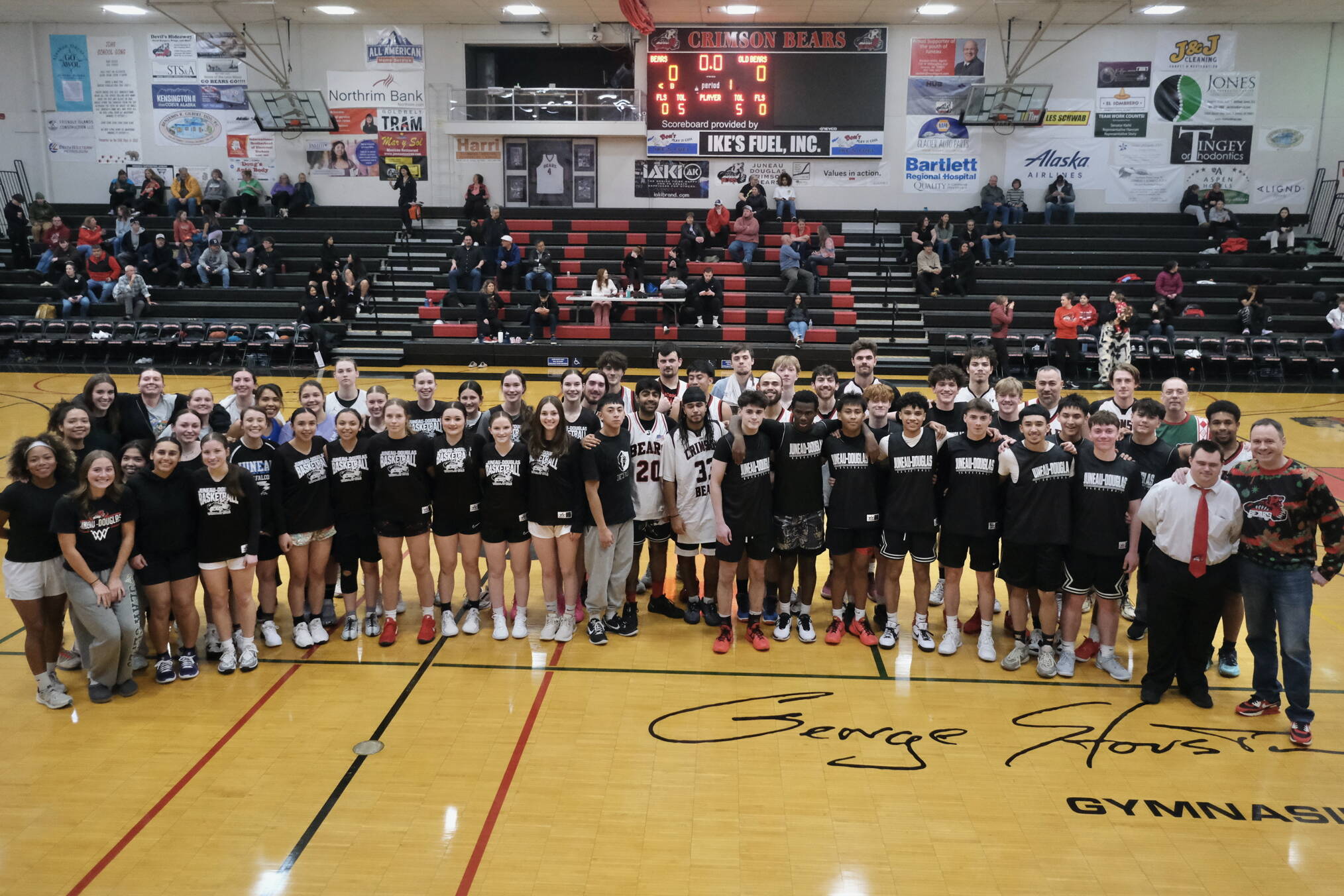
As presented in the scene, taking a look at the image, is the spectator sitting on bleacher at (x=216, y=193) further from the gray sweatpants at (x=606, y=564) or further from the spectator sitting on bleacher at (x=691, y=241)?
the gray sweatpants at (x=606, y=564)

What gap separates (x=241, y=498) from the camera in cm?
616

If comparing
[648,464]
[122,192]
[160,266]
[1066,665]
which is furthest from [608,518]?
[122,192]

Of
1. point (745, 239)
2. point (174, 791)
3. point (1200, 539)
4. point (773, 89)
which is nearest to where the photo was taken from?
point (174, 791)

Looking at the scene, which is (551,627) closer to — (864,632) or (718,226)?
(864,632)

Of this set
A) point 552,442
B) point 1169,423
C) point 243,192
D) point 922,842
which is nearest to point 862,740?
point 922,842

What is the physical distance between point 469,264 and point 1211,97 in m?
17.9

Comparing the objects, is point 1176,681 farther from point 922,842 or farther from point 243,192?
point 243,192

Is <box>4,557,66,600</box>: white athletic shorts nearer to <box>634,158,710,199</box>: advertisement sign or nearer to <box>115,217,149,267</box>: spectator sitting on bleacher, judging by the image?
<box>115,217,149,267</box>: spectator sitting on bleacher

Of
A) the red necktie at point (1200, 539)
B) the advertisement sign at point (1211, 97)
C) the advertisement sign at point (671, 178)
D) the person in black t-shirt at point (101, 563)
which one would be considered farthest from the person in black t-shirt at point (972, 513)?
the advertisement sign at point (1211, 97)

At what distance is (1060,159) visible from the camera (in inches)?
865

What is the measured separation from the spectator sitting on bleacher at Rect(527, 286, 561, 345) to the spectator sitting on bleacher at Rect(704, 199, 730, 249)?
447cm

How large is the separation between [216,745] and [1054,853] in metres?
4.77

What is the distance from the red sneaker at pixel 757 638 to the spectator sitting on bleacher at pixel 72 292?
1866 cm

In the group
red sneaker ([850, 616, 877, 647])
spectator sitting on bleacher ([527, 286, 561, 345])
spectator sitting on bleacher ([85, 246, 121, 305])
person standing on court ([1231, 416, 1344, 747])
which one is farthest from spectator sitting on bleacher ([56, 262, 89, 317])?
person standing on court ([1231, 416, 1344, 747])
